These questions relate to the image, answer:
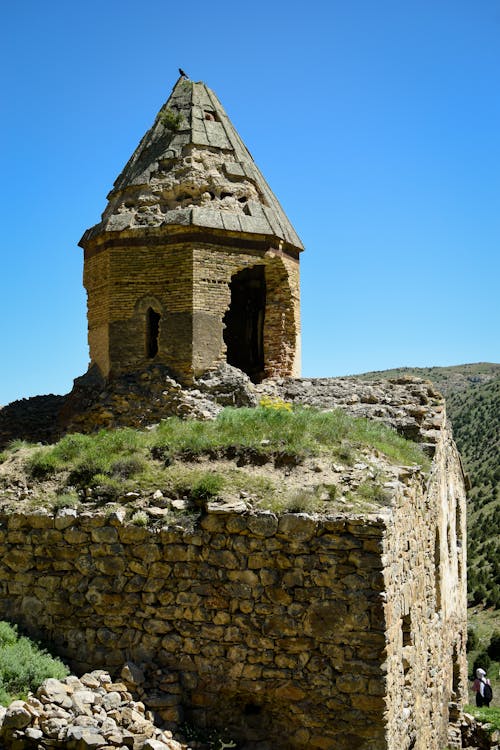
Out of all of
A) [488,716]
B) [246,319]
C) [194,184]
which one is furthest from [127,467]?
[488,716]

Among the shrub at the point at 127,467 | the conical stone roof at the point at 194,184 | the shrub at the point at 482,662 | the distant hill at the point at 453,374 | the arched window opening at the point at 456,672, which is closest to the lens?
the shrub at the point at 127,467

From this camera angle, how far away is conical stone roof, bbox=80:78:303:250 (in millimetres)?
11453

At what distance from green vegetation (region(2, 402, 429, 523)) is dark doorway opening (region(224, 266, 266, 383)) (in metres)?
4.63

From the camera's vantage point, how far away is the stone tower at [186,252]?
1112cm

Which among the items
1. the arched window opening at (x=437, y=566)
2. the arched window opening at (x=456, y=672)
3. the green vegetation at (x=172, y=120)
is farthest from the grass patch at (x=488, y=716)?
the green vegetation at (x=172, y=120)

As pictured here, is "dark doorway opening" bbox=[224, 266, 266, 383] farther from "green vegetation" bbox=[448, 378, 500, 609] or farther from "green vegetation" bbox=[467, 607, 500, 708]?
"green vegetation" bbox=[448, 378, 500, 609]

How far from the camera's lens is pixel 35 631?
734 centimetres

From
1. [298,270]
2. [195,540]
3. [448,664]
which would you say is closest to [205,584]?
[195,540]

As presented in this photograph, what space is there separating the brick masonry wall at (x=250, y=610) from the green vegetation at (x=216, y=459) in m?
0.32

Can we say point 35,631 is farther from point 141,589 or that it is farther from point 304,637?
point 304,637

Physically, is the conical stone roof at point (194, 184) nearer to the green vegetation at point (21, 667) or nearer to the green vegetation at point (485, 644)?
the green vegetation at point (21, 667)

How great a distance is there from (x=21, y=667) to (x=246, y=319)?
850 cm

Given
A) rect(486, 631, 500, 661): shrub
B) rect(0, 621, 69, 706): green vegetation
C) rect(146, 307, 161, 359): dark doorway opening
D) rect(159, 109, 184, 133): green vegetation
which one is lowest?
rect(486, 631, 500, 661): shrub

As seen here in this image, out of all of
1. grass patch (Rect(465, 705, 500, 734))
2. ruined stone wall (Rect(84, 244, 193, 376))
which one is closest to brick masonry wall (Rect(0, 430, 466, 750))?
grass patch (Rect(465, 705, 500, 734))
